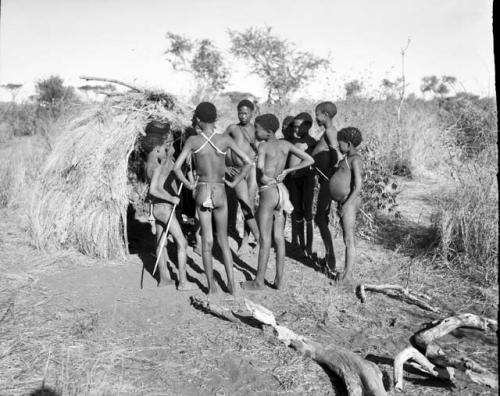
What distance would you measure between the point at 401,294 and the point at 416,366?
5.01ft

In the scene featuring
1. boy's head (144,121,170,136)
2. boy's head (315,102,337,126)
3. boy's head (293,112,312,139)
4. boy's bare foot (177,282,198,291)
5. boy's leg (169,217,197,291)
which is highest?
boy's head (315,102,337,126)

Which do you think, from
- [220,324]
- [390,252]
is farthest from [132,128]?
[390,252]

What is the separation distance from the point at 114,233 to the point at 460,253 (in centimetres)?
386

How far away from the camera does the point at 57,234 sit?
5668 millimetres

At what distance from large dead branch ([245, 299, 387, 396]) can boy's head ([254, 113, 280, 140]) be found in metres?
1.75

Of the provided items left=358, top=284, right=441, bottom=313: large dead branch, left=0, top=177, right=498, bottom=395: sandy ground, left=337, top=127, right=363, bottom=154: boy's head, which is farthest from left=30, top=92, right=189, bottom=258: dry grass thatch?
left=358, top=284, right=441, bottom=313: large dead branch

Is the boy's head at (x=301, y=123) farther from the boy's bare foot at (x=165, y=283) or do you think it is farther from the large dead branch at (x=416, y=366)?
the large dead branch at (x=416, y=366)

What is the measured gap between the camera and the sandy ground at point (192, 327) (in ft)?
10.6

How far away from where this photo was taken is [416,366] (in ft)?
10.6

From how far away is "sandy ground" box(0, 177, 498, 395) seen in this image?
3238 mm

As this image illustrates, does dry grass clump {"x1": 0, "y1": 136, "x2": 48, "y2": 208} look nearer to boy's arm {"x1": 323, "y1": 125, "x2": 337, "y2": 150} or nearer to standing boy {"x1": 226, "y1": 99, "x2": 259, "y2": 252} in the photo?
standing boy {"x1": 226, "y1": 99, "x2": 259, "y2": 252}

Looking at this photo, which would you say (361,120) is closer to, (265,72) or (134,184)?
(134,184)

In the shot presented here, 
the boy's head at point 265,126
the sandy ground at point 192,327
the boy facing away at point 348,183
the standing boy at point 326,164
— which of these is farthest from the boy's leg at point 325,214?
the boy's head at point 265,126

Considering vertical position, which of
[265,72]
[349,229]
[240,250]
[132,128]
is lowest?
[240,250]
